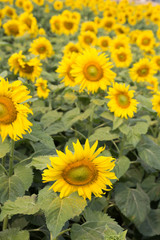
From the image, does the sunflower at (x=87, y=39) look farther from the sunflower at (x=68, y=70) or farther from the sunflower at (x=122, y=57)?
the sunflower at (x=68, y=70)

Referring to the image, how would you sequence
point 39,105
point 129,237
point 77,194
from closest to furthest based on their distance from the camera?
point 77,194 → point 129,237 → point 39,105

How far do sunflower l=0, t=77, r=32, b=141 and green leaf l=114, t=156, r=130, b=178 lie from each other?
0.91m

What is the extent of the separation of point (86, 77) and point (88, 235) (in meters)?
1.30

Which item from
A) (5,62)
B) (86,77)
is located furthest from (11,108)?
(5,62)

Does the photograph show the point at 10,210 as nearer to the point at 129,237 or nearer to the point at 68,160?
the point at 68,160

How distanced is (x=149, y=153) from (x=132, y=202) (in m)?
0.44

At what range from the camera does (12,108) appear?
5.28ft

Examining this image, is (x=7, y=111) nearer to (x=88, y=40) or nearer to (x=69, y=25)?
(x=88, y=40)

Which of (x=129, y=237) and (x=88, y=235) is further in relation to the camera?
(x=129, y=237)

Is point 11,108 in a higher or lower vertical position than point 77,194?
higher

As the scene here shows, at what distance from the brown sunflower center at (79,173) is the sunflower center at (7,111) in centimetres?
45

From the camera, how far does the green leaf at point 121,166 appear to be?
225cm

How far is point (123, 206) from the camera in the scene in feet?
7.96

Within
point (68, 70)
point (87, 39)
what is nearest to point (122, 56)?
point (87, 39)
